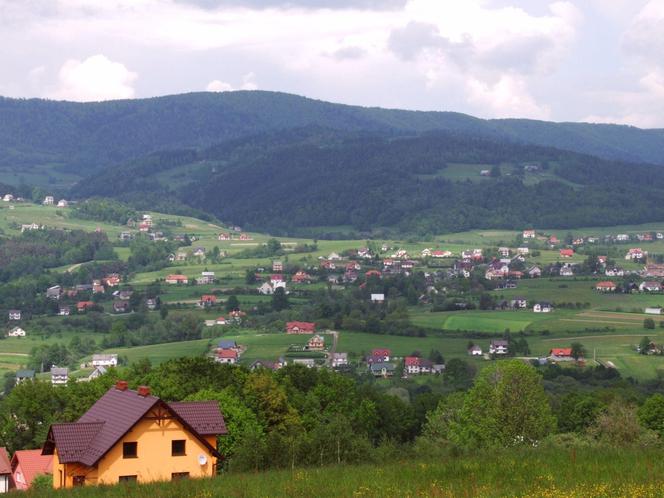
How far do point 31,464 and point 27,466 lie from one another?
255 millimetres

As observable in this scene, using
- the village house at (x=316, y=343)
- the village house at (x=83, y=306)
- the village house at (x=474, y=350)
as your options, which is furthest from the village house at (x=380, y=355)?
the village house at (x=83, y=306)

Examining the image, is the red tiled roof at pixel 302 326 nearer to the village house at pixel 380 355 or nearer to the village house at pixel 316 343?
the village house at pixel 316 343

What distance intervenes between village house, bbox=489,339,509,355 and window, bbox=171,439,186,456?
6676 centimetres

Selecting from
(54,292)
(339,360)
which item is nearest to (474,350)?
(339,360)

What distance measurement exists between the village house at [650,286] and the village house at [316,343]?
47679 millimetres

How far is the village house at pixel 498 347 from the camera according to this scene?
304ft

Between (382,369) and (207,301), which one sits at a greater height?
(207,301)

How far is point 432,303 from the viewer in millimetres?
129750

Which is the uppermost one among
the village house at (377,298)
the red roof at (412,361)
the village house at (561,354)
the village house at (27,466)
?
the village house at (27,466)

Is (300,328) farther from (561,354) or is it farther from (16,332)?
(16,332)

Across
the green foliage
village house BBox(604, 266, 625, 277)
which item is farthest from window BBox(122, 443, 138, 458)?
village house BBox(604, 266, 625, 277)

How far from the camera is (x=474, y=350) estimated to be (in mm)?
94188

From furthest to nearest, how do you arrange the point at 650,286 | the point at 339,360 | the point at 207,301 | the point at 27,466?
the point at 650,286 < the point at 207,301 < the point at 339,360 < the point at 27,466

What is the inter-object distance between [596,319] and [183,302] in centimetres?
4355
